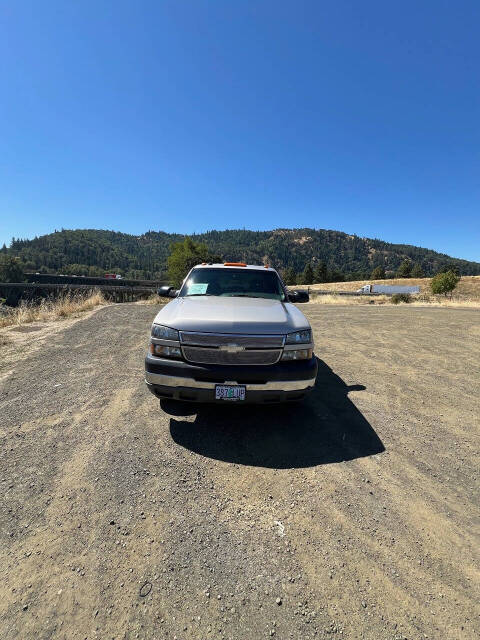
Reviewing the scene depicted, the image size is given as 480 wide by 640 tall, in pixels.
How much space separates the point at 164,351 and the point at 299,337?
148cm

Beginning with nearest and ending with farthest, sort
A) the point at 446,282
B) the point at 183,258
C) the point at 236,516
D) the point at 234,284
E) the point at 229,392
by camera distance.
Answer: the point at 236,516 → the point at 229,392 → the point at 234,284 → the point at 446,282 → the point at 183,258

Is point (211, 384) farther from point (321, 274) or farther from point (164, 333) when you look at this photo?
point (321, 274)

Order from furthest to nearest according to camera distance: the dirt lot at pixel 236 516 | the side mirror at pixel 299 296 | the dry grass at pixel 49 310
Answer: the dry grass at pixel 49 310, the side mirror at pixel 299 296, the dirt lot at pixel 236 516

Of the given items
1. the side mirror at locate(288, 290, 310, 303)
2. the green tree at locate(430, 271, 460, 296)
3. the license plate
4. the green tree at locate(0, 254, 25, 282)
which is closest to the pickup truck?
the license plate

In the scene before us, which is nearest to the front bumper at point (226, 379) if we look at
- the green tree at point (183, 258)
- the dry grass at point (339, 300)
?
the dry grass at point (339, 300)

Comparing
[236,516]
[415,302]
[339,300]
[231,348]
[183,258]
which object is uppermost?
[183,258]

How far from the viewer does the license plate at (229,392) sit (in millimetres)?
3027

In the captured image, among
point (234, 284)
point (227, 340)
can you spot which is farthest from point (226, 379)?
point (234, 284)

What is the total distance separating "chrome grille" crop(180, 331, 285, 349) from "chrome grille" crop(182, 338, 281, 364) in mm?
39

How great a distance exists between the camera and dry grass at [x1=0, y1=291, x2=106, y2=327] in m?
8.90

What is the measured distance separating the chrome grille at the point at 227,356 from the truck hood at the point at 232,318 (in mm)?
203

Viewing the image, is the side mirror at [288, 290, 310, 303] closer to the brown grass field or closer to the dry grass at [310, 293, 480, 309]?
the dry grass at [310, 293, 480, 309]

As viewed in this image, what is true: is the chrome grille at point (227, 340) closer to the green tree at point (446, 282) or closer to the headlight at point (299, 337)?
the headlight at point (299, 337)

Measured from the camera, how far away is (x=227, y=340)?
10.2 ft
